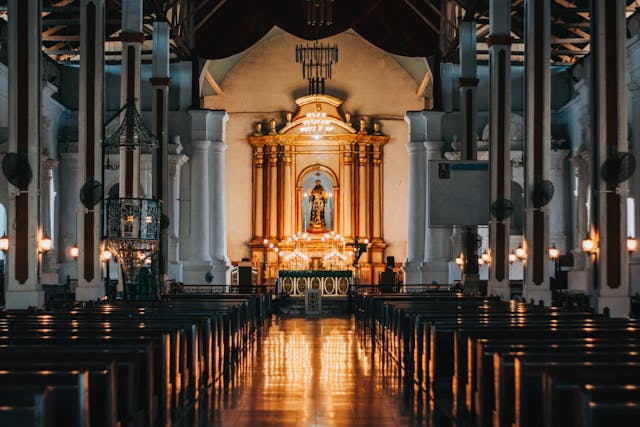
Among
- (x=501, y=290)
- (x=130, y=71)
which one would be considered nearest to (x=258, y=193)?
(x=130, y=71)

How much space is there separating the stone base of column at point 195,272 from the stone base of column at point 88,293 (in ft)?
38.5

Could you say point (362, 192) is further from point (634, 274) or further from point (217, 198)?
point (634, 274)

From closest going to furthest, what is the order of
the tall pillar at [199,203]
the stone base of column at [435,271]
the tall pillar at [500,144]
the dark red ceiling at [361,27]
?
the tall pillar at [500,144]
the dark red ceiling at [361,27]
the stone base of column at [435,271]
the tall pillar at [199,203]

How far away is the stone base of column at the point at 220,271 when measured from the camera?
2994 cm

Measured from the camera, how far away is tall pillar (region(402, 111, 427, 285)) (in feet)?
98.2

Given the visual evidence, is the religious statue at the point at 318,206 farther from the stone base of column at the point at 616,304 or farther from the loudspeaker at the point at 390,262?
the stone base of column at the point at 616,304

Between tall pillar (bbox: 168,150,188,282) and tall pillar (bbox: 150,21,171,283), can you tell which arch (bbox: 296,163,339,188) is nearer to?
tall pillar (bbox: 168,150,188,282)

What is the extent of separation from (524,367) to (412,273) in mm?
24046

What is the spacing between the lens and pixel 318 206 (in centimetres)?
3319

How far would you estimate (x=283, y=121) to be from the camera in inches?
1323

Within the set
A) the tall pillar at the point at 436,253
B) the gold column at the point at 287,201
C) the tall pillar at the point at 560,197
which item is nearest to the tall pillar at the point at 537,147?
the tall pillar at the point at 436,253

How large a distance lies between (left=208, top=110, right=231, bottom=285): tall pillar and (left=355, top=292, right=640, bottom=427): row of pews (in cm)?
1742

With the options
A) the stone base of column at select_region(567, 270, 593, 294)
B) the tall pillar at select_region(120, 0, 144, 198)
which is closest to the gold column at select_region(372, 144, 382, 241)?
the stone base of column at select_region(567, 270, 593, 294)

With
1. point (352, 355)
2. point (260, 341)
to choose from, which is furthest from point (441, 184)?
point (352, 355)
